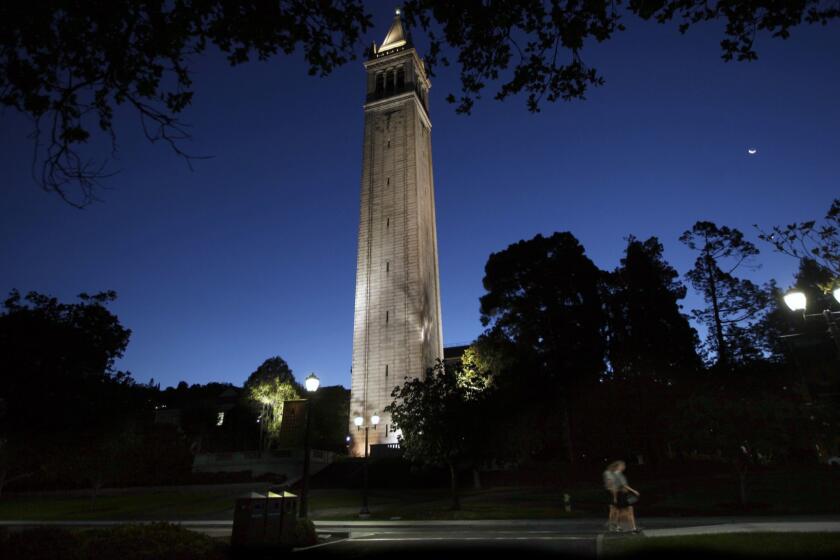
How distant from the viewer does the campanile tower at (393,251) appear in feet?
176

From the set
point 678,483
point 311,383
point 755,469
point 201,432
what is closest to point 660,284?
point 755,469

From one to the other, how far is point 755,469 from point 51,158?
4267 centimetres

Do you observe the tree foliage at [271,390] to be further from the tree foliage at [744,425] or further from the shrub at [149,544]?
the shrub at [149,544]

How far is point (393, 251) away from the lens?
192 ft

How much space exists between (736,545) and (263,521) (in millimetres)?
10451

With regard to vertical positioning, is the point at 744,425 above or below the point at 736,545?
above

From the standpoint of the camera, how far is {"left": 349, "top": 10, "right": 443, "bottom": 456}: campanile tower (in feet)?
176

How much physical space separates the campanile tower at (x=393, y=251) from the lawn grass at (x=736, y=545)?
39822mm

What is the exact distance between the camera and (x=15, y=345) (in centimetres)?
3291

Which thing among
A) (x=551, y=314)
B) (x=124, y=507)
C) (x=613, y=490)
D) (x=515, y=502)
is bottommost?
(x=124, y=507)

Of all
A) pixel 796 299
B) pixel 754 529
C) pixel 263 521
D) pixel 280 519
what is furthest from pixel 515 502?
pixel 796 299

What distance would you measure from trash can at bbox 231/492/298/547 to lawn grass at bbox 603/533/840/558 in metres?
7.63

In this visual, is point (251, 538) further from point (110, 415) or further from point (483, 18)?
point (110, 415)

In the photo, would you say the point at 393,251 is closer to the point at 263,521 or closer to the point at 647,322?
the point at 647,322
